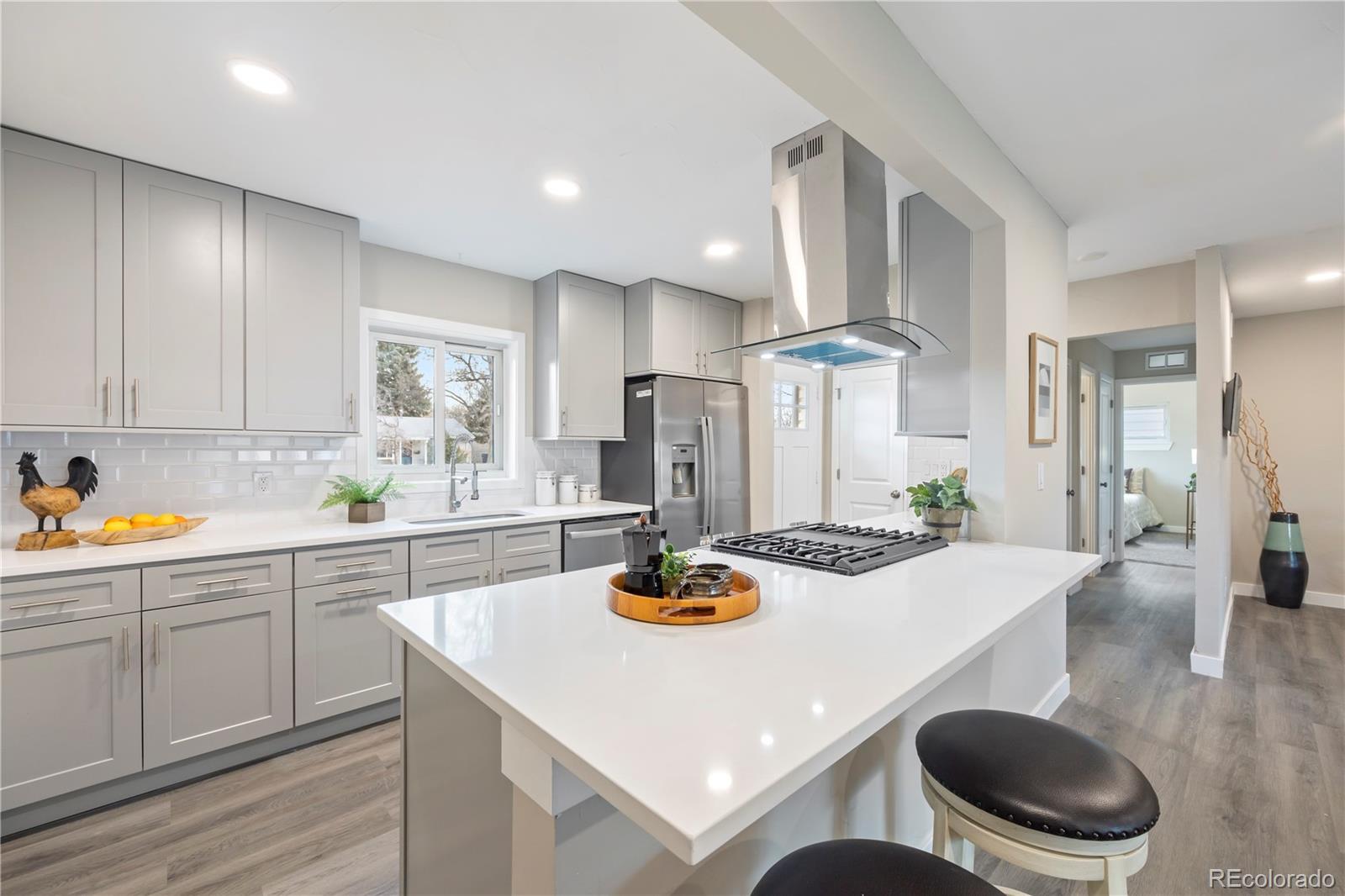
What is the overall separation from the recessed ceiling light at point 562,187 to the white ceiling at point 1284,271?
3.68 metres

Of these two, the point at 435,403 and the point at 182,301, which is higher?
the point at 182,301

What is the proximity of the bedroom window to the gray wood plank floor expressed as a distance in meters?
6.39

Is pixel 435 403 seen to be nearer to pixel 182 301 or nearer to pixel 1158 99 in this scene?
pixel 182 301

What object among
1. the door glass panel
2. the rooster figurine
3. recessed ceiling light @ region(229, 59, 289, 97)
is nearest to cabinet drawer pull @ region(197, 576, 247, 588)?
the rooster figurine

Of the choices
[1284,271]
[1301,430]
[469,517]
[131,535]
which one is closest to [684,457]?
[469,517]

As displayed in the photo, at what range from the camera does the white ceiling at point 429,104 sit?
152 centimetres

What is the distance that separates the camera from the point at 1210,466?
3088 mm

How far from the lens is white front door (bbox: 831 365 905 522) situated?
15.4 ft

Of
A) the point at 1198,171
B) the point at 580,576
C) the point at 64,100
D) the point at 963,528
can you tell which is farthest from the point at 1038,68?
the point at 64,100

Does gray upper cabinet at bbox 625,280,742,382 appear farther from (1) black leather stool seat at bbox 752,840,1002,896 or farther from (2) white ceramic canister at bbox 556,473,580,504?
(1) black leather stool seat at bbox 752,840,1002,896

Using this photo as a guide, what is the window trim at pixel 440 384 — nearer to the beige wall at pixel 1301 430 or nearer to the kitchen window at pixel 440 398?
the kitchen window at pixel 440 398

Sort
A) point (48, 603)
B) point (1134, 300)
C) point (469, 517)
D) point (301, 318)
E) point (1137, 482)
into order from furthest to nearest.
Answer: point (1137, 482) < point (1134, 300) < point (469, 517) < point (301, 318) < point (48, 603)

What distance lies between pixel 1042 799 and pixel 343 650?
2.63m

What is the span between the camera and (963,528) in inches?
92.8
